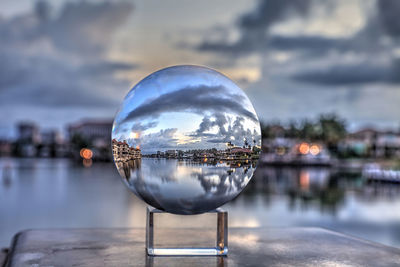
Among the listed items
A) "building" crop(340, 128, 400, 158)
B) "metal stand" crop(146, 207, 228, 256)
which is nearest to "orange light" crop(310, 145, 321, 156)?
"building" crop(340, 128, 400, 158)

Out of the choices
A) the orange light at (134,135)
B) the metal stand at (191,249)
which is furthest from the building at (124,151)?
the metal stand at (191,249)

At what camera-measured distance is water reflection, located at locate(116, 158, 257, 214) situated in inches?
208

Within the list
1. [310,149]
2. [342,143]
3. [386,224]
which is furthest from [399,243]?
[342,143]

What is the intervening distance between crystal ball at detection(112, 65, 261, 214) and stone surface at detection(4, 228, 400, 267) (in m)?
0.83

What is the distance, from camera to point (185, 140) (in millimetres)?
5309

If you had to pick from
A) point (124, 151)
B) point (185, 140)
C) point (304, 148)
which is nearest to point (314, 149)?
point (304, 148)

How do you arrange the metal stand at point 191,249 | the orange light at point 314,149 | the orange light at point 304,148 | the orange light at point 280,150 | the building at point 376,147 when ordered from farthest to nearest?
the orange light at point 280,150
the building at point 376,147
the orange light at point 304,148
the orange light at point 314,149
the metal stand at point 191,249

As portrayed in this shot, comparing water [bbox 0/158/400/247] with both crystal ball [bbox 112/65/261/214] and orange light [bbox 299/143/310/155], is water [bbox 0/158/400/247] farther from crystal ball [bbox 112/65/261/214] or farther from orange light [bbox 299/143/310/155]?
orange light [bbox 299/143/310/155]

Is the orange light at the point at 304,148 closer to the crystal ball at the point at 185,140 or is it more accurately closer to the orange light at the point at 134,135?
the crystal ball at the point at 185,140

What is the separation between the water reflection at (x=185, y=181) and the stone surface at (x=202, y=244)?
77cm

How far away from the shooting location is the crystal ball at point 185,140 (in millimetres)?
5297

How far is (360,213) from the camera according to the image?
18.5m

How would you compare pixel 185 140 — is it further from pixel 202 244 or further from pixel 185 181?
pixel 202 244

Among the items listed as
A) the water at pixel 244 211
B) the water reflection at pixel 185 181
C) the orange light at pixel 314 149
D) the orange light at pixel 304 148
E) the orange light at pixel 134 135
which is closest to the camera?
the water reflection at pixel 185 181
